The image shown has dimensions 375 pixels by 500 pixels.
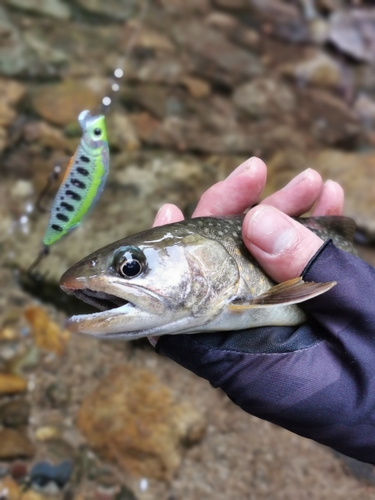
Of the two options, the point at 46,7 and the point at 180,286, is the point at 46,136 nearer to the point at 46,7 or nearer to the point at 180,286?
the point at 46,7

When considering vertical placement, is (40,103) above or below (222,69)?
below

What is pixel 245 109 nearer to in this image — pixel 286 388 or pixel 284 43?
pixel 284 43

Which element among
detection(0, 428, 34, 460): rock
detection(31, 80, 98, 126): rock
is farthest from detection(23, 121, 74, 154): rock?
detection(0, 428, 34, 460): rock

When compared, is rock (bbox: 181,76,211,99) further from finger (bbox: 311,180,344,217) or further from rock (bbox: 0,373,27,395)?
rock (bbox: 0,373,27,395)

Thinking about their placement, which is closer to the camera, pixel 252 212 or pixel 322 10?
pixel 252 212

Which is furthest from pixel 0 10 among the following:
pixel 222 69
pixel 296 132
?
pixel 296 132

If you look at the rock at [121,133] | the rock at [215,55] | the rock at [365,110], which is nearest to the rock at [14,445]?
the rock at [121,133]
